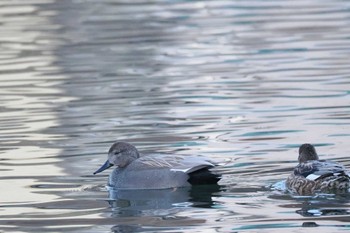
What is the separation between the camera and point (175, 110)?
17.9 meters

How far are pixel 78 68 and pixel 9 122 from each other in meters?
6.05

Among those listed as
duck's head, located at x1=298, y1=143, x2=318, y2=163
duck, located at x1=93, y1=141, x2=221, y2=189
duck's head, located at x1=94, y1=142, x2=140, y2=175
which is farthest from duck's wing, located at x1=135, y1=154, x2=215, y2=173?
duck's head, located at x1=298, y1=143, x2=318, y2=163

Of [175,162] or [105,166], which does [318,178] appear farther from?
[105,166]

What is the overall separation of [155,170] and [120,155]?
55cm

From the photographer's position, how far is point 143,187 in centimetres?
1312

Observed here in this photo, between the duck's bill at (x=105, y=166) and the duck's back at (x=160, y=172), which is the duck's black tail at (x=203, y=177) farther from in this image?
the duck's bill at (x=105, y=166)

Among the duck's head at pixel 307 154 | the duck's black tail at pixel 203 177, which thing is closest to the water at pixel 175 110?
the duck's black tail at pixel 203 177

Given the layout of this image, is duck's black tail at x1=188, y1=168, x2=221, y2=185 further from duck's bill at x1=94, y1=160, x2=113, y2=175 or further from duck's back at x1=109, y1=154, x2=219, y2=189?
duck's bill at x1=94, y1=160, x2=113, y2=175

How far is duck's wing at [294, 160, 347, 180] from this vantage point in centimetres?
1184

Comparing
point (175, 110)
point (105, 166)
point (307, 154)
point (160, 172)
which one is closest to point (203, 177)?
point (160, 172)

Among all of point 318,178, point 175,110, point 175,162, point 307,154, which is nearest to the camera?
point 318,178

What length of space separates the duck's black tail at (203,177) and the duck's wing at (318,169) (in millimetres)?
811

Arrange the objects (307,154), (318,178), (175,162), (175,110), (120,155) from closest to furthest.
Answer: (318,178)
(307,154)
(175,162)
(120,155)
(175,110)

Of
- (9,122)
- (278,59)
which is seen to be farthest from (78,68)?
(9,122)
